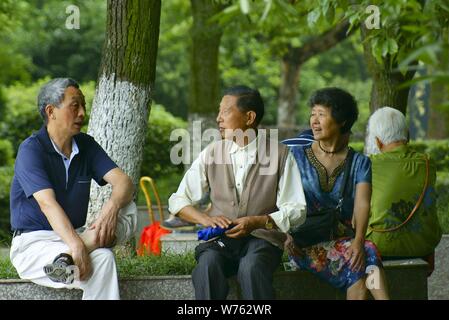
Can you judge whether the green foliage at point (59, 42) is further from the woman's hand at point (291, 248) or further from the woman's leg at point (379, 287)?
the woman's leg at point (379, 287)

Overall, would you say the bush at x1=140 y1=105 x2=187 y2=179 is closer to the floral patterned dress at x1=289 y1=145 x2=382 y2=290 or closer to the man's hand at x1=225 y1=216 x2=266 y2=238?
the floral patterned dress at x1=289 y1=145 x2=382 y2=290

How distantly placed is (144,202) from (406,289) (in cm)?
990

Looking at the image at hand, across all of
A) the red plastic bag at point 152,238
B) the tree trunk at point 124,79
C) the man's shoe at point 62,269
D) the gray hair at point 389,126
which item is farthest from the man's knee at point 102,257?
the red plastic bag at point 152,238

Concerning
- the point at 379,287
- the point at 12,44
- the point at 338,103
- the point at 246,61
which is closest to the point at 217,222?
the point at 379,287

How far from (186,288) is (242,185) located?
31.9 inches

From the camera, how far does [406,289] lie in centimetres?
734

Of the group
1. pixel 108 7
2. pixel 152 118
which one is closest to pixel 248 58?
pixel 152 118

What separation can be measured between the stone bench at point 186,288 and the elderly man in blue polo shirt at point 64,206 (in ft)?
0.71

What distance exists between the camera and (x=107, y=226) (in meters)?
6.48

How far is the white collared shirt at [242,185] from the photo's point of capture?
21.5 ft

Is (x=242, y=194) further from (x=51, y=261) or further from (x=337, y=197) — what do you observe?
(x=51, y=261)

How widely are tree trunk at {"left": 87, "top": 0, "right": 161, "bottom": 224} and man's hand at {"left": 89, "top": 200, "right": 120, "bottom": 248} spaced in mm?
2040

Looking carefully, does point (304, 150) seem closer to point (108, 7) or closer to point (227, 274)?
point (227, 274)

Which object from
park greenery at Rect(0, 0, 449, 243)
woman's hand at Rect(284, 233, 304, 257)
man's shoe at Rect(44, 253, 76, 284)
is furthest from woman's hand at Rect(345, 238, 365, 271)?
man's shoe at Rect(44, 253, 76, 284)
